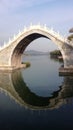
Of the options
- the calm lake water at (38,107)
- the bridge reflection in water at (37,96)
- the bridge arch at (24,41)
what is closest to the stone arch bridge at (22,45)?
the bridge arch at (24,41)

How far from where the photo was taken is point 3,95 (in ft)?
69.1

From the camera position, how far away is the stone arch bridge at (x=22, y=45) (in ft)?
108

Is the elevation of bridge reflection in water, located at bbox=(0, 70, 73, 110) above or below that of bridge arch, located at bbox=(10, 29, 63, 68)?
below

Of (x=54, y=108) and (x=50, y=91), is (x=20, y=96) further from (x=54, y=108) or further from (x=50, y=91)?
(x=54, y=108)

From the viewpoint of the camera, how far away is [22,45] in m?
40.2

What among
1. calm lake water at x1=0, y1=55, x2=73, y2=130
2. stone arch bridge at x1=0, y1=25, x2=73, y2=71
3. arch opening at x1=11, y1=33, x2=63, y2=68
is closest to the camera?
calm lake water at x1=0, y1=55, x2=73, y2=130

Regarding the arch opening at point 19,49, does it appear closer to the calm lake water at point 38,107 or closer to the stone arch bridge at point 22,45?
the stone arch bridge at point 22,45

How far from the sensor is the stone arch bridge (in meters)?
33.0

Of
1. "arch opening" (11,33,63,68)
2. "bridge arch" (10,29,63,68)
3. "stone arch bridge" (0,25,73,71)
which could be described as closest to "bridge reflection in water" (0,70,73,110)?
"stone arch bridge" (0,25,73,71)

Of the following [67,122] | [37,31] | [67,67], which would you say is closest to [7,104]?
[67,122]

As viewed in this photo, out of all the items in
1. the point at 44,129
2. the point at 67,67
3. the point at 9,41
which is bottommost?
the point at 44,129

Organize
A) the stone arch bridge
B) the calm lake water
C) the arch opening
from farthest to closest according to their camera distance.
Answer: the arch opening, the stone arch bridge, the calm lake water

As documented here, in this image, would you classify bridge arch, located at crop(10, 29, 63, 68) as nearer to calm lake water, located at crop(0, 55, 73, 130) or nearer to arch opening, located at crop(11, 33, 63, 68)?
arch opening, located at crop(11, 33, 63, 68)

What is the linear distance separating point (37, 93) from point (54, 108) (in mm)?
5359
